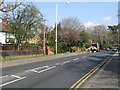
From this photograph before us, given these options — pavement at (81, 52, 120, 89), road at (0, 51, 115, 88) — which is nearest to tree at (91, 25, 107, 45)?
road at (0, 51, 115, 88)

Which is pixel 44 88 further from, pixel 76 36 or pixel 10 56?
pixel 76 36

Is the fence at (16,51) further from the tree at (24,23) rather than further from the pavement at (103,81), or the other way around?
the pavement at (103,81)

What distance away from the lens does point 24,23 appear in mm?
34438

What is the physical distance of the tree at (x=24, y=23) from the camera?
33.0 metres

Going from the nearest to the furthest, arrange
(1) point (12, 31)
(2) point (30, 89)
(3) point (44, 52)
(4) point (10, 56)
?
(2) point (30, 89), (4) point (10, 56), (1) point (12, 31), (3) point (44, 52)

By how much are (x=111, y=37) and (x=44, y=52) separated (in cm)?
6891

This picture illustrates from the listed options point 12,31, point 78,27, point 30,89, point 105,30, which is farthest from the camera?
point 105,30

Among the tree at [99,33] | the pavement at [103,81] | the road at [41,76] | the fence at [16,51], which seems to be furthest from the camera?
the tree at [99,33]

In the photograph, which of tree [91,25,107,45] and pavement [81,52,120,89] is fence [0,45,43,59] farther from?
tree [91,25,107,45]

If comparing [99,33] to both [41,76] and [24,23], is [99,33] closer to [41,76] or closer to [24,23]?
[24,23]

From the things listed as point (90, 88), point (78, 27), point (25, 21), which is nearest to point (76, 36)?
point (78, 27)

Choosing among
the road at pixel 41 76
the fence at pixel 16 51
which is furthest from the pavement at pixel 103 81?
the fence at pixel 16 51

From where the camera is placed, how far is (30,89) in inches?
337

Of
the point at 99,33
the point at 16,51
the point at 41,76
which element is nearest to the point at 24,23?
the point at 16,51
